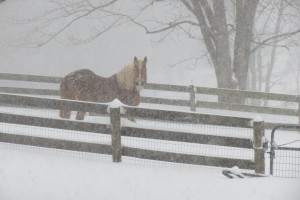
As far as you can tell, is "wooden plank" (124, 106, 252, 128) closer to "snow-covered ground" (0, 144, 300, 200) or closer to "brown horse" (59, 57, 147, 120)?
"snow-covered ground" (0, 144, 300, 200)

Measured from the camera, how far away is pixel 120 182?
6.71 m

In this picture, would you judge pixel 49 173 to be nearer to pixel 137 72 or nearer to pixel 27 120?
pixel 27 120

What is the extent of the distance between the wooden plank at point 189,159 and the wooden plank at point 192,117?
0.61 meters

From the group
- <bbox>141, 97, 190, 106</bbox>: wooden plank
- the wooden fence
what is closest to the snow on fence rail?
the wooden fence

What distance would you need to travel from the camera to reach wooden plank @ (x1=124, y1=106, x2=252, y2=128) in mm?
7168

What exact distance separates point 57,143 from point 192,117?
2.57m

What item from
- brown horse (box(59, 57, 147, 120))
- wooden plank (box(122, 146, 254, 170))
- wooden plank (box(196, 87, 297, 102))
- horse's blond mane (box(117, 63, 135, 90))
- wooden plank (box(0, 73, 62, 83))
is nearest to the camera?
wooden plank (box(122, 146, 254, 170))

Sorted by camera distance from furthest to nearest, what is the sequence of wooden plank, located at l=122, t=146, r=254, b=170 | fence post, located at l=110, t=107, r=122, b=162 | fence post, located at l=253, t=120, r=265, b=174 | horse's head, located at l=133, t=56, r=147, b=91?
horse's head, located at l=133, t=56, r=147, b=91 < fence post, located at l=110, t=107, r=122, b=162 < wooden plank, located at l=122, t=146, r=254, b=170 < fence post, located at l=253, t=120, r=265, b=174

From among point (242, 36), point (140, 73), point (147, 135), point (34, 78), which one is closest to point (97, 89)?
point (140, 73)

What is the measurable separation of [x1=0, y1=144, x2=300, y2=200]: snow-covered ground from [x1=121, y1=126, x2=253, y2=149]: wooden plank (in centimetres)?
55

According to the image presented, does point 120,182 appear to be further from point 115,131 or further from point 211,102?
point 211,102

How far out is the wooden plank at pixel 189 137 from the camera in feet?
23.7

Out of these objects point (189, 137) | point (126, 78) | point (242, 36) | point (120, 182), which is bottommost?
point (120, 182)

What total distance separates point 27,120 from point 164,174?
2.83 metres
